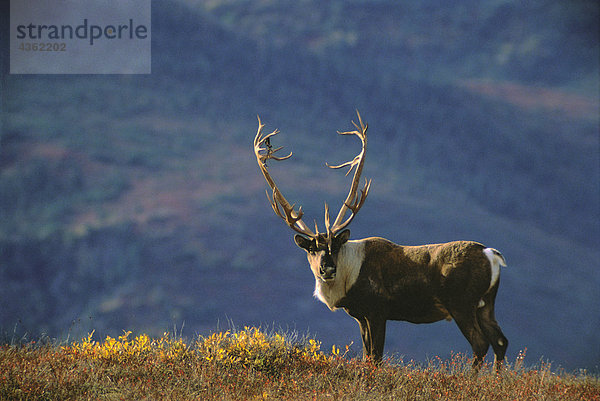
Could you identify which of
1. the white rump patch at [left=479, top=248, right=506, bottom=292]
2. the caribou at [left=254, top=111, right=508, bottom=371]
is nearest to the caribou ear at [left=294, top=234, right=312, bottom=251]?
the caribou at [left=254, top=111, right=508, bottom=371]

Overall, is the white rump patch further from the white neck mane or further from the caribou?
the white neck mane

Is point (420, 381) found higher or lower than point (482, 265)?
lower

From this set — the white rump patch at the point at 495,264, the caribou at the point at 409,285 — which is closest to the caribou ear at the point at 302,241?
the caribou at the point at 409,285

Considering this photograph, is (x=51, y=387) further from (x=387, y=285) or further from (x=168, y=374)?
(x=387, y=285)

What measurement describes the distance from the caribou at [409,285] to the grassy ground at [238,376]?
56 cm

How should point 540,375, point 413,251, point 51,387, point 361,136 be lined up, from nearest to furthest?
point 51,387
point 540,375
point 413,251
point 361,136

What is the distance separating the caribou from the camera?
913 centimetres

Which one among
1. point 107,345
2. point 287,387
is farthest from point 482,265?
point 107,345

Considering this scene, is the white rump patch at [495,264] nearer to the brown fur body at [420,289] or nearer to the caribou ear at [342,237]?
the brown fur body at [420,289]

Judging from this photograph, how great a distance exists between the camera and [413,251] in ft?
31.1

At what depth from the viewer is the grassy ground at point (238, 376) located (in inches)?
292

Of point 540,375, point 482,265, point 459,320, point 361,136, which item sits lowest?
point 540,375

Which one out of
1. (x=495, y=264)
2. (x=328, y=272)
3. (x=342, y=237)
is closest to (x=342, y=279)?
(x=328, y=272)

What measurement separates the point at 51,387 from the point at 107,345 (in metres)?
1.40
